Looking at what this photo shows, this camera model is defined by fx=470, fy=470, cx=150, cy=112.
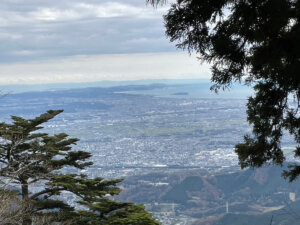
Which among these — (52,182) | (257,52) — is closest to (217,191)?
(52,182)

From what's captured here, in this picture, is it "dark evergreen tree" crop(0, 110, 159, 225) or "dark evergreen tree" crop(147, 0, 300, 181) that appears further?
"dark evergreen tree" crop(0, 110, 159, 225)

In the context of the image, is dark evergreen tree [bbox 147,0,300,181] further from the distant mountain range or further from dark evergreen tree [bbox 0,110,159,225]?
the distant mountain range

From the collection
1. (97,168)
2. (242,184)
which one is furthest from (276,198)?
(97,168)

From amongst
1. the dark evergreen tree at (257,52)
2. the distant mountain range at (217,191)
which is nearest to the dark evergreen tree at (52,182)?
the dark evergreen tree at (257,52)

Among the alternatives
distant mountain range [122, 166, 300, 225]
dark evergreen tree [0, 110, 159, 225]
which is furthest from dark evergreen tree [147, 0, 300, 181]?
distant mountain range [122, 166, 300, 225]

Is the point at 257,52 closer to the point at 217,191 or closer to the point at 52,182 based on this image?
the point at 52,182

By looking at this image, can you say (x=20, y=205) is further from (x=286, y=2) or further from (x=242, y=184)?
(x=242, y=184)
